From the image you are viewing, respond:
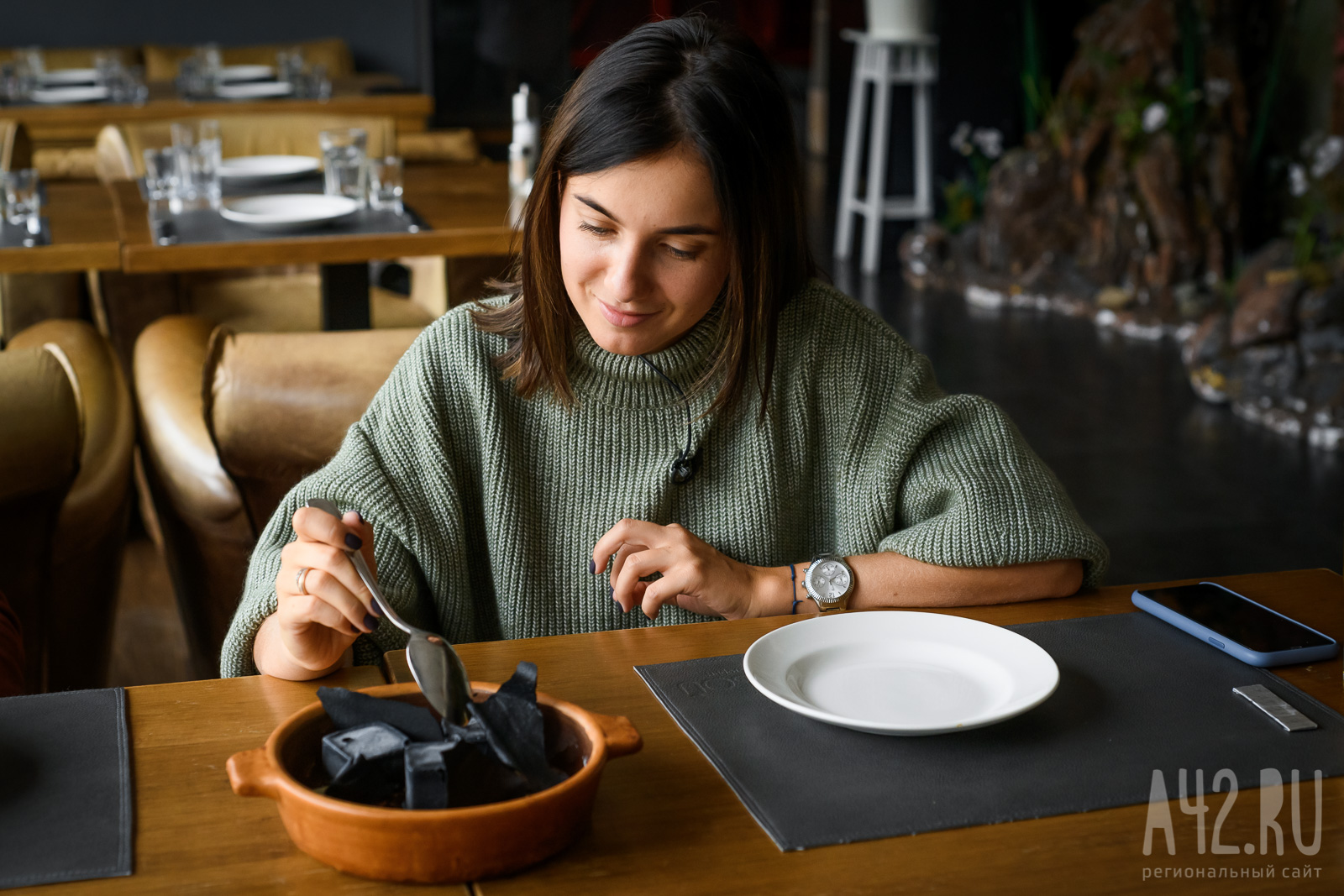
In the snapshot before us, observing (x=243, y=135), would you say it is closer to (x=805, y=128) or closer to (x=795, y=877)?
(x=795, y=877)

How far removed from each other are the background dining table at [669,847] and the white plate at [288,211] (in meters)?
1.71

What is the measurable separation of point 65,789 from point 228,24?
6265 millimetres

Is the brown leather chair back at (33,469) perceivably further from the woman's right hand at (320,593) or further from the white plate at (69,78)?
the white plate at (69,78)

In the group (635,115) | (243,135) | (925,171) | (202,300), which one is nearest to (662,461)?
(635,115)

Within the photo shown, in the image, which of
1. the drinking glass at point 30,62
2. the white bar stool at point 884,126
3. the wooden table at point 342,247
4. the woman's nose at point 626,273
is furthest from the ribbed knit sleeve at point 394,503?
the white bar stool at point 884,126

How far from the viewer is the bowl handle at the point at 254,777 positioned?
0.74m

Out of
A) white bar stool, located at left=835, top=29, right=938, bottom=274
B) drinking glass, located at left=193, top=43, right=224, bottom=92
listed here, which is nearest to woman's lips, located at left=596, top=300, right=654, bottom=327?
drinking glass, located at left=193, top=43, right=224, bottom=92

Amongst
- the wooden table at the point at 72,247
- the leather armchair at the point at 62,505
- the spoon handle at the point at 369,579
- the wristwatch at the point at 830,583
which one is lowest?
the leather armchair at the point at 62,505

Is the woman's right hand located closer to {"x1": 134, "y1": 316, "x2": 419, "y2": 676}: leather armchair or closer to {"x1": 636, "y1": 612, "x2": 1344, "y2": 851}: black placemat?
{"x1": 636, "y1": 612, "x2": 1344, "y2": 851}: black placemat

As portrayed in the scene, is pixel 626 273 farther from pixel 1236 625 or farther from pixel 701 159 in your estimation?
pixel 1236 625

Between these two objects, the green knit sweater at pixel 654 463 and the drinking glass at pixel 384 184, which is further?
the drinking glass at pixel 384 184

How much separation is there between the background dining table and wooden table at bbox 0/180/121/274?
1.69 metres

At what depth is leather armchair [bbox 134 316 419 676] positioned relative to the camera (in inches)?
74.0

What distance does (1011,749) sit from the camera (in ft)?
2.89
